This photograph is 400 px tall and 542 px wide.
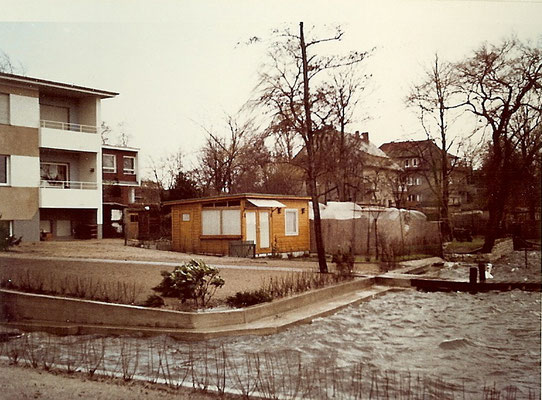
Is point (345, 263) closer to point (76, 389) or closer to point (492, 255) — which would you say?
point (492, 255)

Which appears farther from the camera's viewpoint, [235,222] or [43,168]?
[235,222]

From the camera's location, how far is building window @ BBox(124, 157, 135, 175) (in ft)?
12.7

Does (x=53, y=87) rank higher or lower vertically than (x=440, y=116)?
higher

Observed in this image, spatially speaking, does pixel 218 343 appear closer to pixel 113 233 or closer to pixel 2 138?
pixel 113 233

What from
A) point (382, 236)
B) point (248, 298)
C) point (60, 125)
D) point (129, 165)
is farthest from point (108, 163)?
point (382, 236)

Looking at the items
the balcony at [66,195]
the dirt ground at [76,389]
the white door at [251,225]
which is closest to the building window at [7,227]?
→ the balcony at [66,195]

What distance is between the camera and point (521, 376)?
337cm

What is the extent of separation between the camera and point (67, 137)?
380 cm

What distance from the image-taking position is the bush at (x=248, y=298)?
438 cm

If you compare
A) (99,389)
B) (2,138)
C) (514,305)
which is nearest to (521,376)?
(514,305)

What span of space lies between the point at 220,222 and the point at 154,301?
0.75 meters

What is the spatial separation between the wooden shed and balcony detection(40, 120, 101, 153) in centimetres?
72

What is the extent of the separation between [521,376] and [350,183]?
5.65 ft

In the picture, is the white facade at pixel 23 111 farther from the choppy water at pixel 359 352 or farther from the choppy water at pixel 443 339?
the choppy water at pixel 443 339
